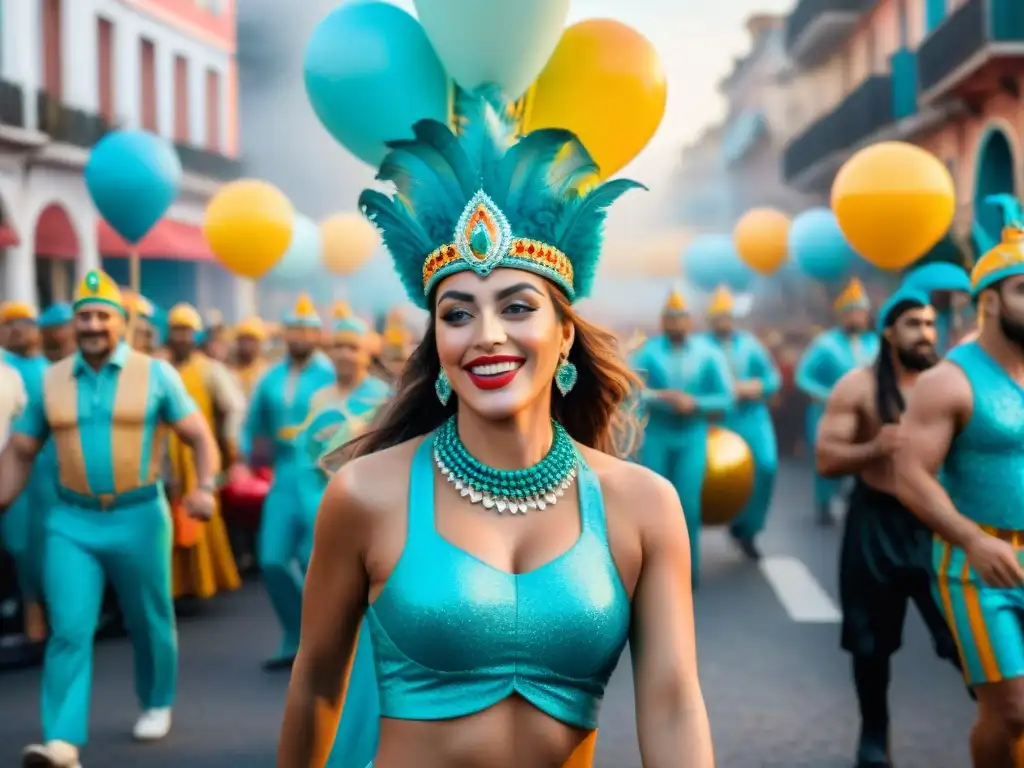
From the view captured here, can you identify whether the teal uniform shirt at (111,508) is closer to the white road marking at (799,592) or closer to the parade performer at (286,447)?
the parade performer at (286,447)

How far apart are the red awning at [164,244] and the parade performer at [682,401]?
596 inches

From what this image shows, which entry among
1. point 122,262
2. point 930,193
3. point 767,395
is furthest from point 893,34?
point 930,193

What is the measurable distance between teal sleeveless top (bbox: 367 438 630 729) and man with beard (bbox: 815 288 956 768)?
140 inches

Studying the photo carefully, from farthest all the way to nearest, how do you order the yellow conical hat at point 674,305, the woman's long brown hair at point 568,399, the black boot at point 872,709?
the yellow conical hat at point 674,305
the black boot at point 872,709
the woman's long brown hair at point 568,399

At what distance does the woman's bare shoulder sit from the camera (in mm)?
2871

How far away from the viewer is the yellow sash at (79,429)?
6.59m

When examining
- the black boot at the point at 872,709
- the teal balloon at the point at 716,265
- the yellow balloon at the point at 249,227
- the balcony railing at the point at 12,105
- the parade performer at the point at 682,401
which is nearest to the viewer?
the black boot at the point at 872,709

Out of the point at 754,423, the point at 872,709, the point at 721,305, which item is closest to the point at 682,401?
the point at 754,423

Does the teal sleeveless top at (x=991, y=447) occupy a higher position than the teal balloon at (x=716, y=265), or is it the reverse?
the teal balloon at (x=716, y=265)

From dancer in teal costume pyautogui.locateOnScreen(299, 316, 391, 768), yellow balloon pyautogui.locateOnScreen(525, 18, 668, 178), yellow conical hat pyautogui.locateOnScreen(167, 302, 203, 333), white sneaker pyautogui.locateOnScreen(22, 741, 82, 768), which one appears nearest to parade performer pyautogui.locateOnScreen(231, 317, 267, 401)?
yellow conical hat pyautogui.locateOnScreen(167, 302, 203, 333)

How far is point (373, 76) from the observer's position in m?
5.25

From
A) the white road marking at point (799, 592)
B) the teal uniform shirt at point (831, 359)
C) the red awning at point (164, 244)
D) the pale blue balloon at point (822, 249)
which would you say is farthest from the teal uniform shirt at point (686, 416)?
the red awning at point (164, 244)

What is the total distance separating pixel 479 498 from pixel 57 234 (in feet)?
76.5

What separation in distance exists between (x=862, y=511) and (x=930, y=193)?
338 cm
